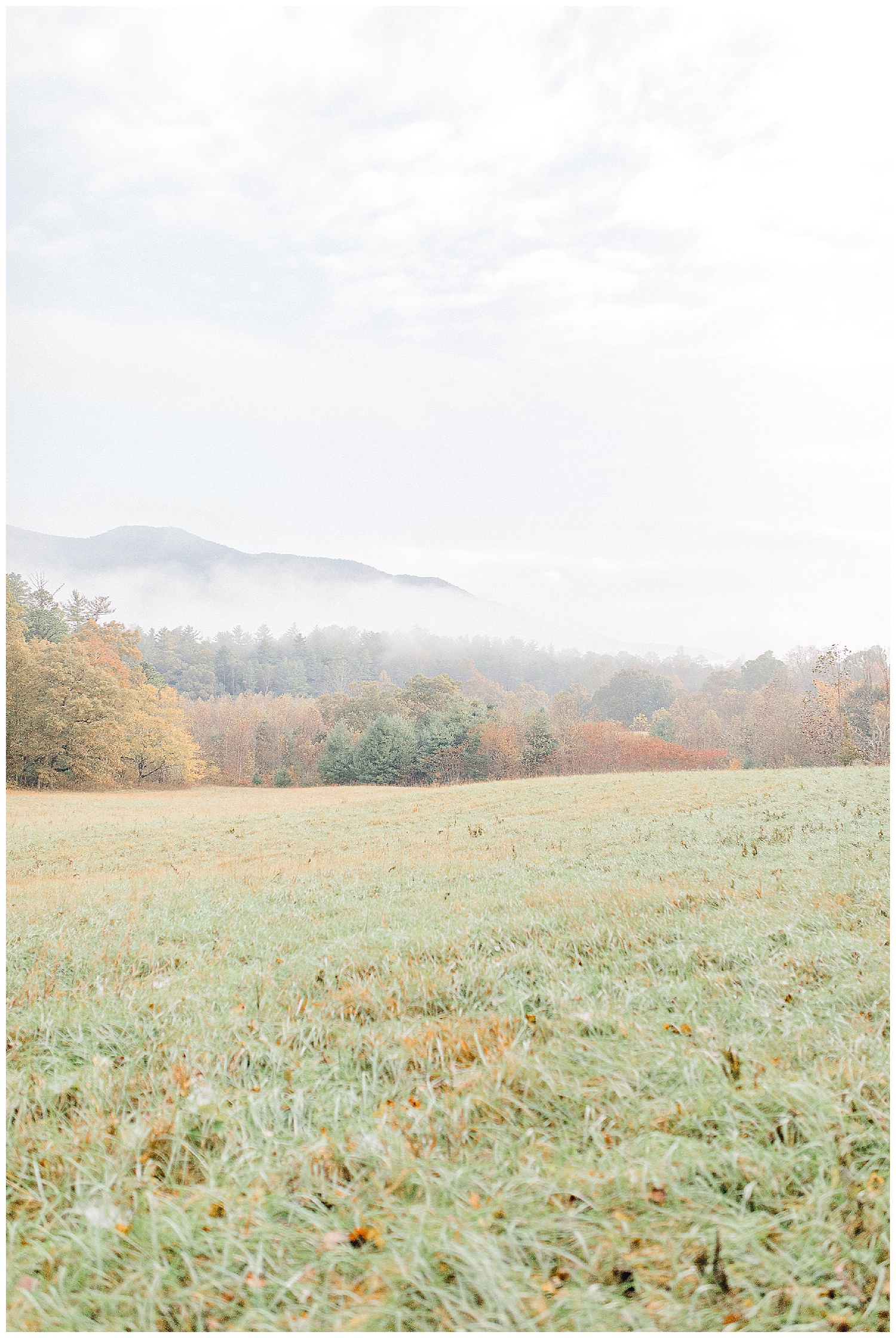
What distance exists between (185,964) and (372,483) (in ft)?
70.5

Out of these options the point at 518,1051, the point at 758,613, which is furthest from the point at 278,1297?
the point at 758,613

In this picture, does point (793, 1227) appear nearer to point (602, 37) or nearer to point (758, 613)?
point (602, 37)

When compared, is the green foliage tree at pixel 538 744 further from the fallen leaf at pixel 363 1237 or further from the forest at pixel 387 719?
the fallen leaf at pixel 363 1237

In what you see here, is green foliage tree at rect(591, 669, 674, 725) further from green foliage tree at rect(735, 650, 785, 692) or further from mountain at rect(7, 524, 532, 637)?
mountain at rect(7, 524, 532, 637)

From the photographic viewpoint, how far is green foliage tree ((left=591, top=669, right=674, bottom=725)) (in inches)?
2265

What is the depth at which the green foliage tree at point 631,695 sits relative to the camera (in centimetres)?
5753

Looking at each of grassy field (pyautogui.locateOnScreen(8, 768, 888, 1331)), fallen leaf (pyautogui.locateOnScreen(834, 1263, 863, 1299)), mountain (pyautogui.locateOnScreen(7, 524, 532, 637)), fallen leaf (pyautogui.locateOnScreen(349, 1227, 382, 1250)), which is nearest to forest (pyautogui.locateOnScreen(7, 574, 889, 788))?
grassy field (pyautogui.locateOnScreen(8, 768, 888, 1331))

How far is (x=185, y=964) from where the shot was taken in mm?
4609

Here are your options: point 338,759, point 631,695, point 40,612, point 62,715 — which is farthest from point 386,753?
point 631,695

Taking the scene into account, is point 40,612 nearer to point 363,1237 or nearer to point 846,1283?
point 363,1237

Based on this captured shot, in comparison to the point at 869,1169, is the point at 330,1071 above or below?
below

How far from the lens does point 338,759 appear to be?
1722 inches

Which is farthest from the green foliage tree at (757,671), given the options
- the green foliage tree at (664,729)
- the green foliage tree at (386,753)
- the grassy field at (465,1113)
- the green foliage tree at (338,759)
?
the grassy field at (465,1113)

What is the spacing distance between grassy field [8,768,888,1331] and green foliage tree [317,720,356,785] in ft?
125
